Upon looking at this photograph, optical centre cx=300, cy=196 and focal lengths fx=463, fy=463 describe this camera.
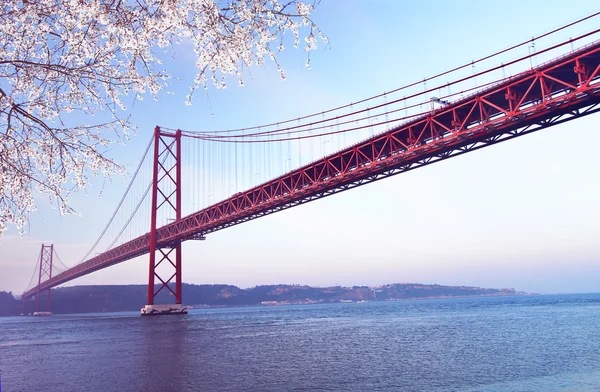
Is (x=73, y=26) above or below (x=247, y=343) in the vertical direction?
above

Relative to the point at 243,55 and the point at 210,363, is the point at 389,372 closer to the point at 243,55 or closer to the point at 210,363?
the point at 210,363

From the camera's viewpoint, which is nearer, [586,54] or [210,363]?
[210,363]

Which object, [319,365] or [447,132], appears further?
[447,132]

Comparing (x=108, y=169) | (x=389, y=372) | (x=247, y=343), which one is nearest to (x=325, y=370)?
(x=389, y=372)

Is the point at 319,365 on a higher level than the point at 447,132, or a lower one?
lower

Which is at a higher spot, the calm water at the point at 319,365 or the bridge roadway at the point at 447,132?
the bridge roadway at the point at 447,132

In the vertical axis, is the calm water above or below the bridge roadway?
below

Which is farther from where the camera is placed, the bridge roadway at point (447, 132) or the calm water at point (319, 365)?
the bridge roadway at point (447, 132)

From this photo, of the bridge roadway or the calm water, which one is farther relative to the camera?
the bridge roadway
